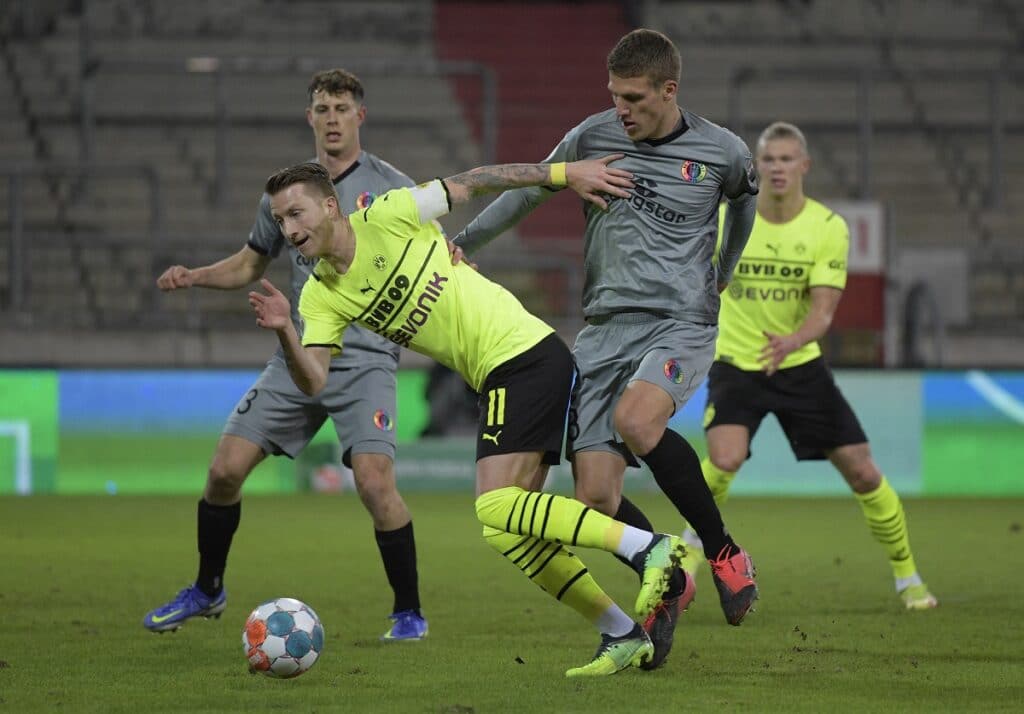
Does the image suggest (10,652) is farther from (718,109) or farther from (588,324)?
(718,109)

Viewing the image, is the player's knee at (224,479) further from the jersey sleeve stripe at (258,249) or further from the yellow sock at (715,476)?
the yellow sock at (715,476)

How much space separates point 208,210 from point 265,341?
2.38 m

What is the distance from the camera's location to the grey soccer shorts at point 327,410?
Result: 7141 mm

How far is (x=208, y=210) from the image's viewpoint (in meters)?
17.8

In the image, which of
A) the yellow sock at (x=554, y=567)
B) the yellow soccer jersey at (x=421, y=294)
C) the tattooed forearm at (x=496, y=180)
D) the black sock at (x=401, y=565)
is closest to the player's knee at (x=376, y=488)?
the black sock at (x=401, y=565)

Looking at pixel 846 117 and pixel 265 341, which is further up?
pixel 846 117

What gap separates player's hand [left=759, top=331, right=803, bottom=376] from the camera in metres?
7.89

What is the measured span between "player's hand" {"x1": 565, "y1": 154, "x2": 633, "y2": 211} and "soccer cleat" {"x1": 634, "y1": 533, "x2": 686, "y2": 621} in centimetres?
134

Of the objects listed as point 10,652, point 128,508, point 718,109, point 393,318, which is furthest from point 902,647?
point 718,109

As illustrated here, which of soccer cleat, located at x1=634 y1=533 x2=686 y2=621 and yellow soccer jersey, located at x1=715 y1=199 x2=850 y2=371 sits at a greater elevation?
yellow soccer jersey, located at x1=715 y1=199 x2=850 y2=371

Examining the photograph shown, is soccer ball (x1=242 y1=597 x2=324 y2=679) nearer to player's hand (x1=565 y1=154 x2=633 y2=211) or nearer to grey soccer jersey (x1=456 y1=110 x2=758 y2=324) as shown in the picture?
grey soccer jersey (x1=456 y1=110 x2=758 y2=324)

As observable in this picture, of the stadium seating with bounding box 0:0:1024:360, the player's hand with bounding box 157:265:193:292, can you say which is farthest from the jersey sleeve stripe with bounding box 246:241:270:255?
the stadium seating with bounding box 0:0:1024:360

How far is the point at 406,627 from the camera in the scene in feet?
22.8

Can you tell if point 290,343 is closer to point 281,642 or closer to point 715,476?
point 281,642
